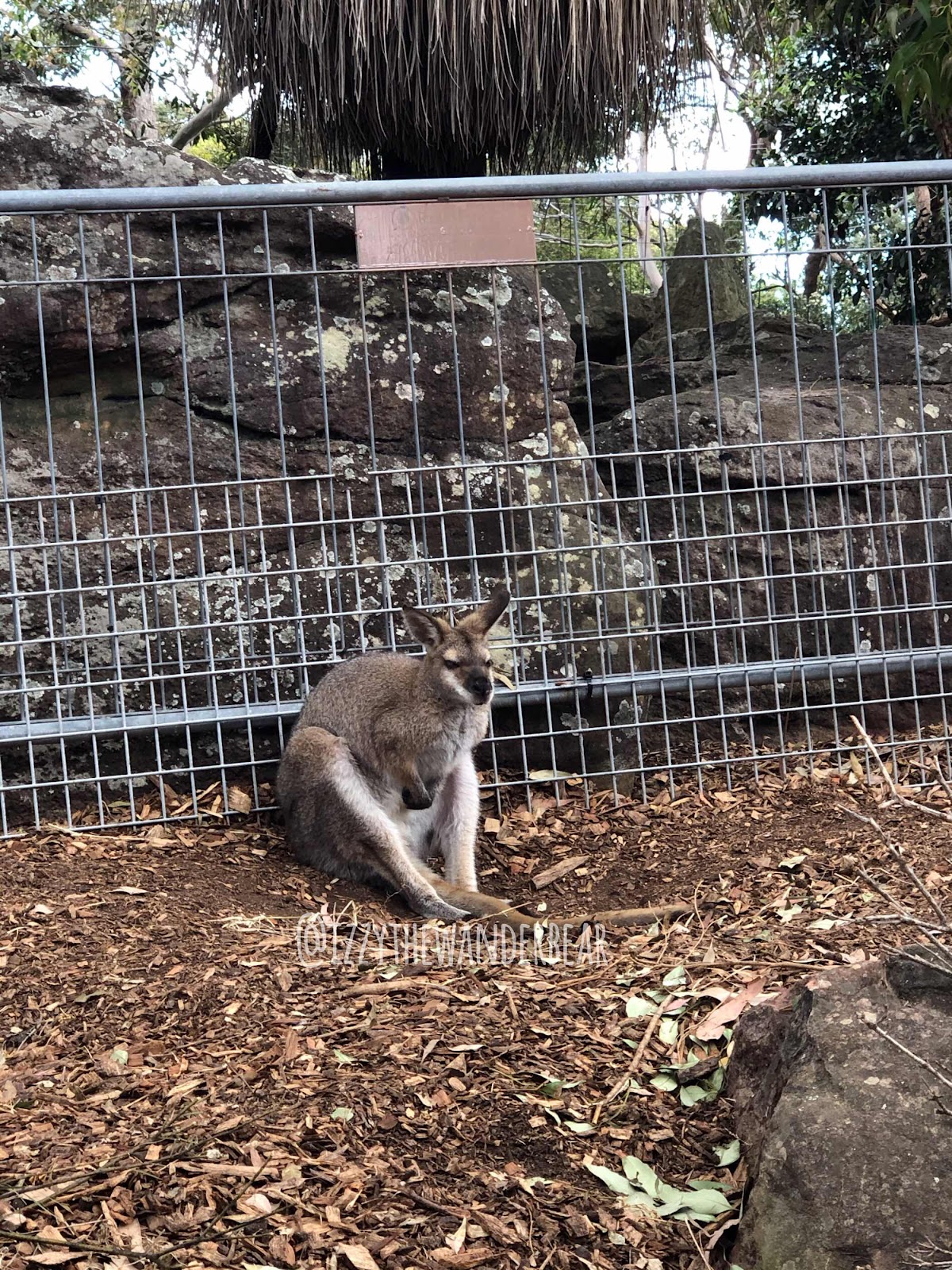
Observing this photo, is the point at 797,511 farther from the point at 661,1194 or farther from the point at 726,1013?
the point at 661,1194

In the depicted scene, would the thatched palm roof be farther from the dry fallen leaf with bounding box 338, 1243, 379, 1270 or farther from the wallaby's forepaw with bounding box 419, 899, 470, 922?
the dry fallen leaf with bounding box 338, 1243, 379, 1270

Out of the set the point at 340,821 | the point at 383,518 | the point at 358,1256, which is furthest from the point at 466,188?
the point at 358,1256

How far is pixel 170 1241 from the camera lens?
2635mm

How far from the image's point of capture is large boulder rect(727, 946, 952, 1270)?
248cm

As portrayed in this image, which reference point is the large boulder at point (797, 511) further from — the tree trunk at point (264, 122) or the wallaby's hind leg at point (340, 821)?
the tree trunk at point (264, 122)

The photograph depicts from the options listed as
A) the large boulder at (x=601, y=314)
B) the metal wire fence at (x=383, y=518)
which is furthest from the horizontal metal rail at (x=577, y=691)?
the large boulder at (x=601, y=314)

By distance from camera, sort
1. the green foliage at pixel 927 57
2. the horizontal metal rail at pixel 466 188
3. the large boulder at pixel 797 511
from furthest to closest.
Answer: the large boulder at pixel 797 511
the green foliage at pixel 927 57
the horizontal metal rail at pixel 466 188

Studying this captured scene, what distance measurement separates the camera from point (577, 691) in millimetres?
5598

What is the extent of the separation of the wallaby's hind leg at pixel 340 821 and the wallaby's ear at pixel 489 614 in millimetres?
727

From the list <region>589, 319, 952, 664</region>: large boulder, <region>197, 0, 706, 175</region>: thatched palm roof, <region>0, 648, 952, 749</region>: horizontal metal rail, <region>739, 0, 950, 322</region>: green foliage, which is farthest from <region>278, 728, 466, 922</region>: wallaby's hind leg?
<region>739, 0, 950, 322</region>: green foliage

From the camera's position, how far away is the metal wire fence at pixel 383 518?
5371 millimetres

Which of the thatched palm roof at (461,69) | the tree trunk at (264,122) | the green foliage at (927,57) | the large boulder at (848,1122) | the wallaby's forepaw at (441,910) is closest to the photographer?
the large boulder at (848,1122)

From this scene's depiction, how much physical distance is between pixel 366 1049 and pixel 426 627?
2056 millimetres

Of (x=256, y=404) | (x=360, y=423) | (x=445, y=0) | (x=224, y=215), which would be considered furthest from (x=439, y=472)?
(x=445, y=0)
